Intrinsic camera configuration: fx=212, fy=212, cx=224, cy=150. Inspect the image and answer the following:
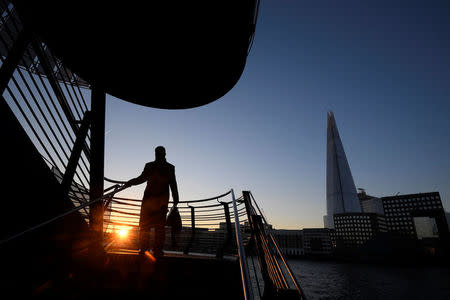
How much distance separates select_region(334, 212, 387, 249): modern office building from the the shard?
1124cm

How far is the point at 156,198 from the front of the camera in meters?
2.72

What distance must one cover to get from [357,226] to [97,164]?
142734mm

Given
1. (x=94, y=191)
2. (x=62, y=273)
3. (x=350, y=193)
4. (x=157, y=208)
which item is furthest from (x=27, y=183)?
(x=350, y=193)

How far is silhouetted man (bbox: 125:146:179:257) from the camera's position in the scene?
8.67 feet

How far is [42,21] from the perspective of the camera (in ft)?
6.03

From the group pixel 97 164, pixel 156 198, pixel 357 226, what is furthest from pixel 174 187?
pixel 357 226

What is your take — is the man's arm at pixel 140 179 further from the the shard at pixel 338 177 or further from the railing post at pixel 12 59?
the the shard at pixel 338 177

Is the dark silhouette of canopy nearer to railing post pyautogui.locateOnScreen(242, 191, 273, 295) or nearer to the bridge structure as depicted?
the bridge structure

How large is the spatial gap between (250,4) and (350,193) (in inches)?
5734

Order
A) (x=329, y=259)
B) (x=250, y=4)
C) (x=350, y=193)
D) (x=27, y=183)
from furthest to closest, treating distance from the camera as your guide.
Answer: (x=350, y=193), (x=329, y=259), (x=250, y=4), (x=27, y=183)

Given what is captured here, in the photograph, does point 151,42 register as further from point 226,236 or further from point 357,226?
point 357,226

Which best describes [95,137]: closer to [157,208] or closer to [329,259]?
[157,208]

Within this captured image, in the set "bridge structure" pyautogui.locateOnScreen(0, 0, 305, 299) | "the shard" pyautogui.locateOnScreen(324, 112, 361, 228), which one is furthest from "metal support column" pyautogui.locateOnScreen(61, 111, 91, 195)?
"the shard" pyautogui.locateOnScreen(324, 112, 361, 228)

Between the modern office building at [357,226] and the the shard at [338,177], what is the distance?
11.2m
